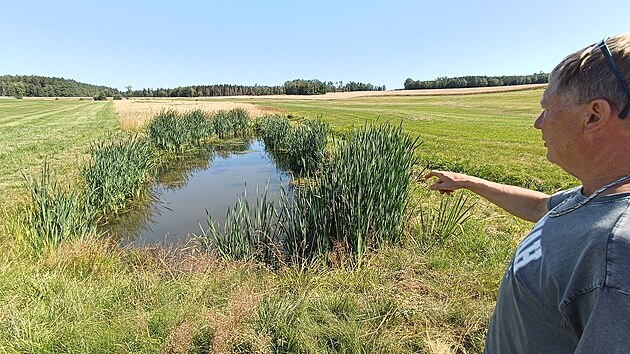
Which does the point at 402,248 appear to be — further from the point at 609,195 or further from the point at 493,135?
the point at 493,135

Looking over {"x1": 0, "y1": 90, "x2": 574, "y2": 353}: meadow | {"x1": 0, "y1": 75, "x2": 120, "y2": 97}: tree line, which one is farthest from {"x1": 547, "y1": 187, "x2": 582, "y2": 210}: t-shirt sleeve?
{"x1": 0, "y1": 75, "x2": 120, "y2": 97}: tree line

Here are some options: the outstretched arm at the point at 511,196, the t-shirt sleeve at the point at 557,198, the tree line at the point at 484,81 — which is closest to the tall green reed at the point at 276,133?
the outstretched arm at the point at 511,196

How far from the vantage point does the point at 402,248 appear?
166 inches

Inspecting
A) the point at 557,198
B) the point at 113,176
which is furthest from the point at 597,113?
the point at 113,176

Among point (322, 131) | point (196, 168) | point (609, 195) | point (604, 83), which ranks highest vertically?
point (604, 83)

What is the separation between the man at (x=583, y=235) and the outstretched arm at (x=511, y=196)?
0.55 meters

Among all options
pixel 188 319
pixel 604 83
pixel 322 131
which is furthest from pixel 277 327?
pixel 322 131

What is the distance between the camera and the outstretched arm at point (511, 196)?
4.86 ft

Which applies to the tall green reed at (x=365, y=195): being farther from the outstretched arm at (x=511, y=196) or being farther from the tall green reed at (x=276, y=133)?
the tall green reed at (x=276, y=133)

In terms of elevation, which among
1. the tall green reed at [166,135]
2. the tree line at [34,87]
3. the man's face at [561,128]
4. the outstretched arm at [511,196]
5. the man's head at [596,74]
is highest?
the tree line at [34,87]

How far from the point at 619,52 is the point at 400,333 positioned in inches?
94.1

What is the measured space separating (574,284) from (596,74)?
0.49m

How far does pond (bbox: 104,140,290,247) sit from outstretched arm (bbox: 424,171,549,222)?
3033mm

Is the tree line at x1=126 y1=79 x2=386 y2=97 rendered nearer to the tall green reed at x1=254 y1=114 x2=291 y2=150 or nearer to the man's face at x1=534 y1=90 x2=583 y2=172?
the tall green reed at x1=254 y1=114 x2=291 y2=150
